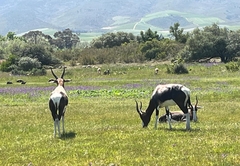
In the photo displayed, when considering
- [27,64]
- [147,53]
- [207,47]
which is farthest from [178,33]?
[27,64]

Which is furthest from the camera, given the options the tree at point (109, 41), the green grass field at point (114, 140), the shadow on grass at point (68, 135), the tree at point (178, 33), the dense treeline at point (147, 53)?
the tree at point (109, 41)

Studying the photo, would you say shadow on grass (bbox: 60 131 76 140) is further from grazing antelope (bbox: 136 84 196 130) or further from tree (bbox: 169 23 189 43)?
tree (bbox: 169 23 189 43)

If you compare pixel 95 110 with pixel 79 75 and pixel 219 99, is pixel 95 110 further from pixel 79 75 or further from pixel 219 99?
pixel 79 75

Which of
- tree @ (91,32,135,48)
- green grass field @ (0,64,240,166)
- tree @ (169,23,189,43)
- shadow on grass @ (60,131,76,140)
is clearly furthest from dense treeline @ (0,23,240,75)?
shadow on grass @ (60,131,76,140)

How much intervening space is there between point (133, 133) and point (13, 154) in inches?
202

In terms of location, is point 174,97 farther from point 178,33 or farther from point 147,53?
point 178,33

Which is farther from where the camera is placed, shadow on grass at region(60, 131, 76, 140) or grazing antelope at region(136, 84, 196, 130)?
grazing antelope at region(136, 84, 196, 130)

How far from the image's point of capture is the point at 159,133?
51.9 feet

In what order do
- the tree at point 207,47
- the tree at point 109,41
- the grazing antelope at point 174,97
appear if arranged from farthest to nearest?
the tree at point 109,41, the tree at point 207,47, the grazing antelope at point 174,97

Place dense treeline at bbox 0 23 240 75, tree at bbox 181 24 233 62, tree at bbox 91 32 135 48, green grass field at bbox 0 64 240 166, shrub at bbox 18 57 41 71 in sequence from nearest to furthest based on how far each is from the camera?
1. green grass field at bbox 0 64 240 166
2. shrub at bbox 18 57 41 71
3. dense treeline at bbox 0 23 240 75
4. tree at bbox 181 24 233 62
5. tree at bbox 91 32 135 48

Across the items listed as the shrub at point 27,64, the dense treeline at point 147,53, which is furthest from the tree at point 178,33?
the shrub at point 27,64

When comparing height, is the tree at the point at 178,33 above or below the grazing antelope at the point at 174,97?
above

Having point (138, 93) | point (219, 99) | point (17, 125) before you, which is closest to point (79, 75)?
point (138, 93)

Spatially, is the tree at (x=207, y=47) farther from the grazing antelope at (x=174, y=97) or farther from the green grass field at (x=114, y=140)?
the grazing antelope at (x=174, y=97)
